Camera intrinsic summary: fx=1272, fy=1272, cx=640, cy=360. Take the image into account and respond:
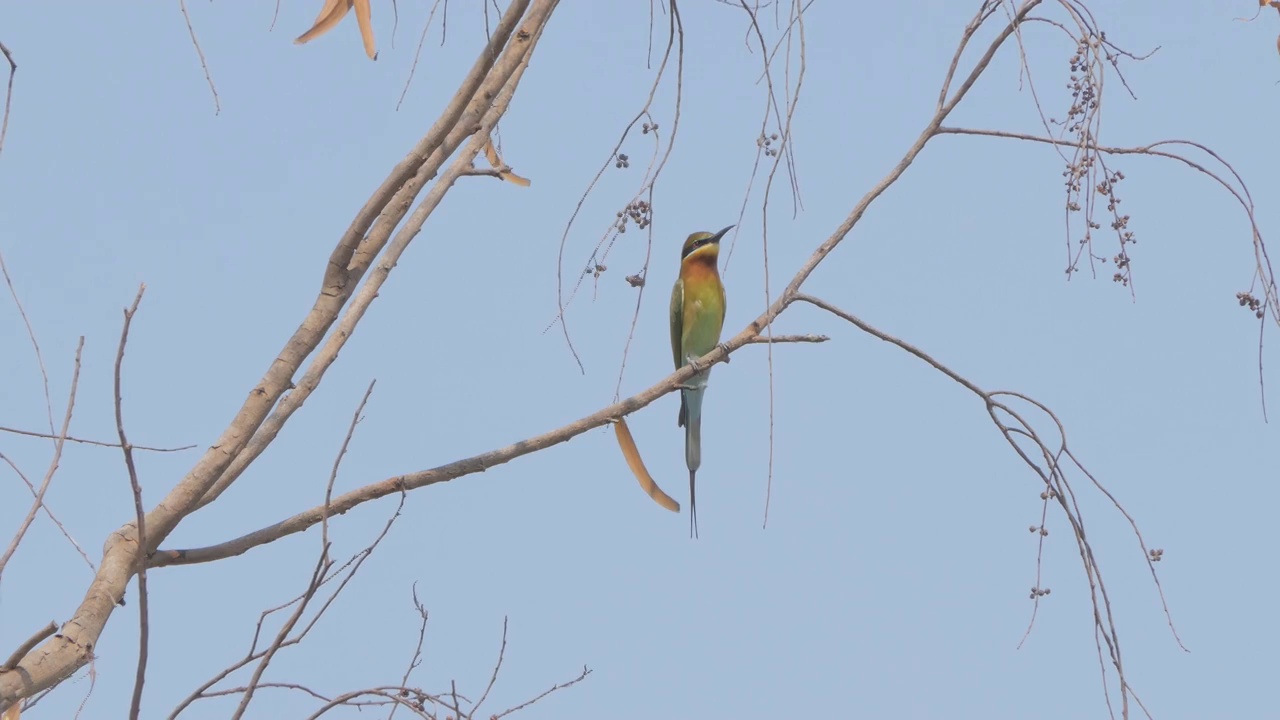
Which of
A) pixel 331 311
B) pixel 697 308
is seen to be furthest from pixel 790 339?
pixel 697 308

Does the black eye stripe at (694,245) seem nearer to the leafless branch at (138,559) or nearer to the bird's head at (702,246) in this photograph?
the bird's head at (702,246)

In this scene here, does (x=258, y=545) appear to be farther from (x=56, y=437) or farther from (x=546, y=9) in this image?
(x=546, y=9)

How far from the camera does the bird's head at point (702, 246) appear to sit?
241 inches

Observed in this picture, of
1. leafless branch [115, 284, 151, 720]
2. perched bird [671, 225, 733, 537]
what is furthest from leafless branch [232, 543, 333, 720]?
perched bird [671, 225, 733, 537]

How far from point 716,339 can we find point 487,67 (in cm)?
372

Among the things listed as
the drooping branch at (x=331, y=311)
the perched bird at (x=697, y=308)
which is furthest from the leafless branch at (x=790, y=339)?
the perched bird at (x=697, y=308)

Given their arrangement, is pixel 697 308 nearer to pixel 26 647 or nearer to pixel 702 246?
pixel 702 246

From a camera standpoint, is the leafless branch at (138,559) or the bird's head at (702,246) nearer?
the leafless branch at (138,559)

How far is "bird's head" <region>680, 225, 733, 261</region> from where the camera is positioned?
20.1 ft

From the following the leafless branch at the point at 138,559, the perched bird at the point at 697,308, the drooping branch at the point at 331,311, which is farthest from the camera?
the perched bird at the point at 697,308

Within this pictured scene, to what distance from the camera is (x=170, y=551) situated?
2422 mm

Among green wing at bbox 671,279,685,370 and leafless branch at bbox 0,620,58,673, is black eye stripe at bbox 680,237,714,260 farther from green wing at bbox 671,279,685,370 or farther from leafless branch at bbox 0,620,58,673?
leafless branch at bbox 0,620,58,673

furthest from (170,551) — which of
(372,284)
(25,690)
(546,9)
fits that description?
(546,9)

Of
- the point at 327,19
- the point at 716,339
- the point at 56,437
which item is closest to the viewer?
the point at 56,437
